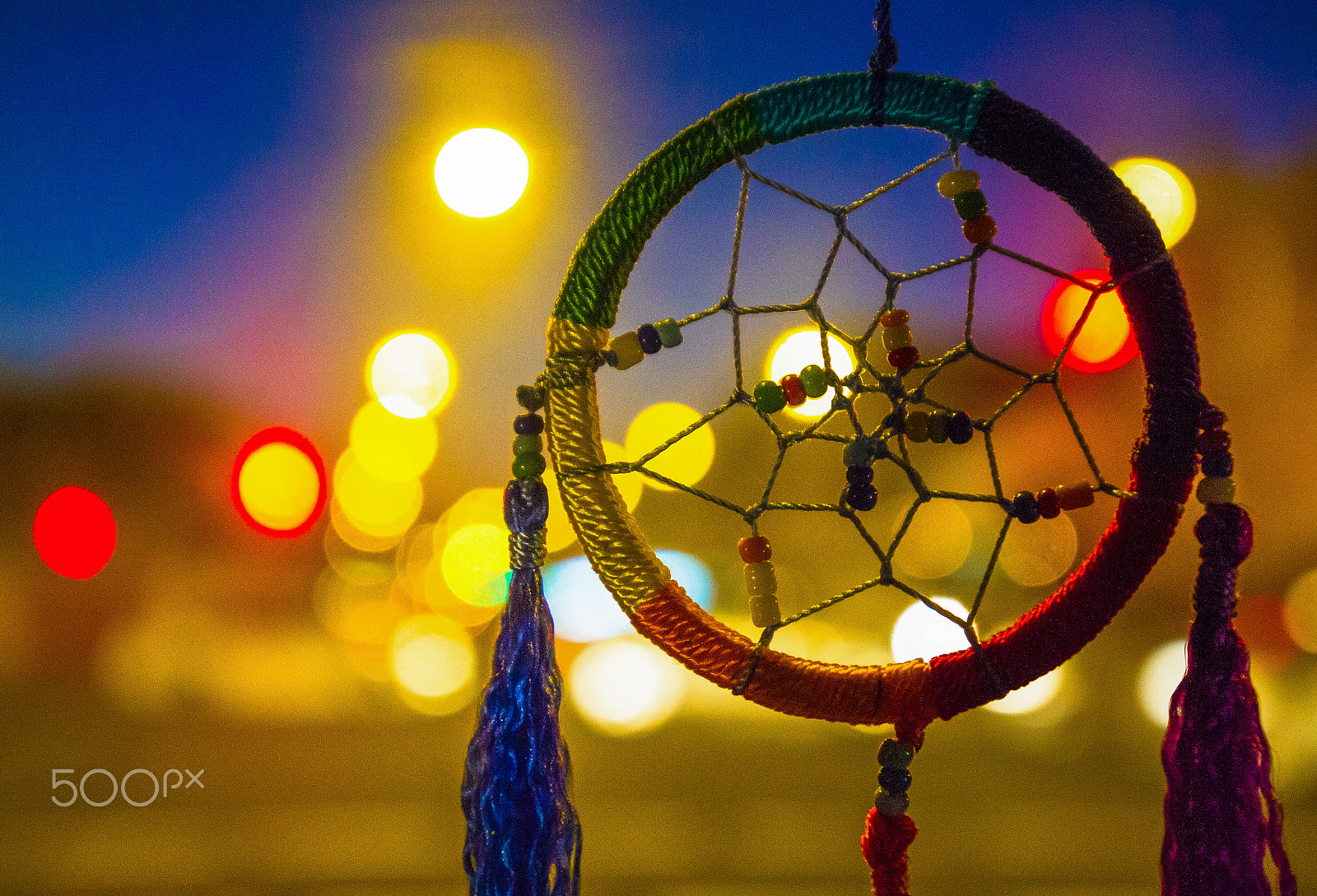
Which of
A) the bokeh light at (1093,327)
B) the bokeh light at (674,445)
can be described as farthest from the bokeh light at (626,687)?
the bokeh light at (1093,327)

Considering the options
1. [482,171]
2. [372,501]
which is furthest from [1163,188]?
[372,501]

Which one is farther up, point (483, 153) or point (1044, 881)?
point (483, 153)

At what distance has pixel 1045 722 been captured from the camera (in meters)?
3.17

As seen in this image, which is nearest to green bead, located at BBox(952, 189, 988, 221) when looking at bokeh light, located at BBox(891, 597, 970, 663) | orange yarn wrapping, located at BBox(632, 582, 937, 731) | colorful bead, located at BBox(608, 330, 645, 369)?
colorful bead, located at BBox(608, 330, 645, 369)

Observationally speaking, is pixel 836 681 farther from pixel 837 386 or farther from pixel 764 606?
pixel 837 386

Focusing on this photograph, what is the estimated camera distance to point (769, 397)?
2.65 feet

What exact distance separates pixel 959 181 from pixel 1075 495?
315 millimetres

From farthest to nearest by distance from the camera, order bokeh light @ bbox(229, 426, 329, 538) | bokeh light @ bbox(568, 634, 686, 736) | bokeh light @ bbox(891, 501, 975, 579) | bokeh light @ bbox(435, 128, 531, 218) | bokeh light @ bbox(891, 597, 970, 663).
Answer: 1. bokeh light @ bbox(891, 501, 975, 579)
2. bokeh light @ bbox(568, 634, 686, 736)
3. bokeh light @ bbox(229, 426, 329, 538)
4. bokeh light @ bbox(891, 597, 970, 663)
5. bokeh light @ bbox(435, 128, 531, 218)

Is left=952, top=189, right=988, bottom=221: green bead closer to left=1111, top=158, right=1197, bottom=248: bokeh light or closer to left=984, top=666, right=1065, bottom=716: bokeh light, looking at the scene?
left=1111, top=158, right=1197, bottom=248: bokeh light

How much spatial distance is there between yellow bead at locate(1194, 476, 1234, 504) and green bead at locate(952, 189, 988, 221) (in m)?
0.32

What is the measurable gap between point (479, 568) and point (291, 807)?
3.45 meters

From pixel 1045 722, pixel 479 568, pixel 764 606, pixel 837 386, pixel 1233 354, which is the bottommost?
pixel 764 606

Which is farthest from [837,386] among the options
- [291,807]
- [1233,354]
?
[291,807]

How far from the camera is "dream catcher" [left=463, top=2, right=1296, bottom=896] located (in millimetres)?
778
